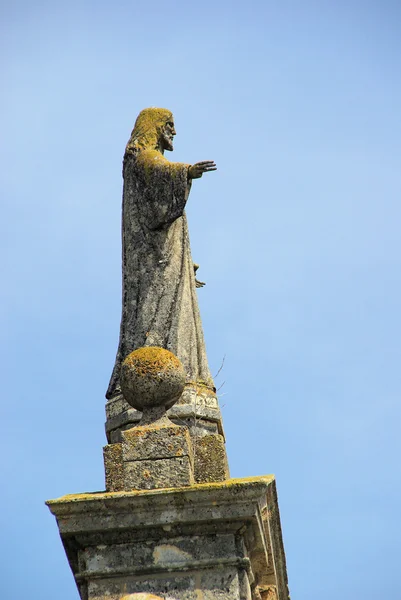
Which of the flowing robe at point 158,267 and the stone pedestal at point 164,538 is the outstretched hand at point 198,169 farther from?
the stone pedestal at point 164,538

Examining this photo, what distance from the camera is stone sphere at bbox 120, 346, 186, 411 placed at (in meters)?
8.38

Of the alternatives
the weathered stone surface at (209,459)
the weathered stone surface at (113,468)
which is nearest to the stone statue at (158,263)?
the weathered stone surface at (209,459)

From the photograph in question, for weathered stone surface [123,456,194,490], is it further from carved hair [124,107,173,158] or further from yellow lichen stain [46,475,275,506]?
Answer: carved hair [124,107,173,158]

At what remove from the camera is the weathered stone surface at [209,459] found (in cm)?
871

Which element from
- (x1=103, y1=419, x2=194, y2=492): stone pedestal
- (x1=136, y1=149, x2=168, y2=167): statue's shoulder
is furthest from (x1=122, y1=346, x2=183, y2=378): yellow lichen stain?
(x1=136, y1=149, x2=168, y2=167): statue's shoulder

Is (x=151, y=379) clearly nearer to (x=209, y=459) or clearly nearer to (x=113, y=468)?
(x=113, y=468)

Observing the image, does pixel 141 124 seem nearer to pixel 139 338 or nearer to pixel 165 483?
pixel 139 338

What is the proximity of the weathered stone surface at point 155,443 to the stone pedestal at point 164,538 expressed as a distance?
317mm

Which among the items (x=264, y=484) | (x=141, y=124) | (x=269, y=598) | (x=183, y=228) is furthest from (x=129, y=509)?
(x=141, y=124)

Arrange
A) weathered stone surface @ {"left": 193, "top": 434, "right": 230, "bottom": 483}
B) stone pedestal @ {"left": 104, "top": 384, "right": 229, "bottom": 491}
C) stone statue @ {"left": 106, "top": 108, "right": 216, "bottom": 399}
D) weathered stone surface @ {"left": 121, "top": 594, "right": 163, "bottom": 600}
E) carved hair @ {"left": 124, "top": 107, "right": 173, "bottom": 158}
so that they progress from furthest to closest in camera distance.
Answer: carved hair @ {"left": 124, "top": 107, "right": 173, "bottom": 158} → stone statue @ {"left": 106, "top": 108, "right": 216, "bottom": 399} → stone pedestal @ {"left": 104, "top": 384, "right": 229, "bottom": 491} → weathered stone surface @ {"left": 193, "top": 434, "right": 230, "bottom": 483} → weathered stone surface @ {"left": 121, "top": 594, "right": 163, "bottom": 600}

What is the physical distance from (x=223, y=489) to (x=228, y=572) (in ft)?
1.70

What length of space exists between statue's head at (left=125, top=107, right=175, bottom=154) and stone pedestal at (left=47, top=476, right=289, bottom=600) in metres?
4.25

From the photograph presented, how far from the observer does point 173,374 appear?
8406 mm

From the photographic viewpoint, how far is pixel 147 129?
11.6m
